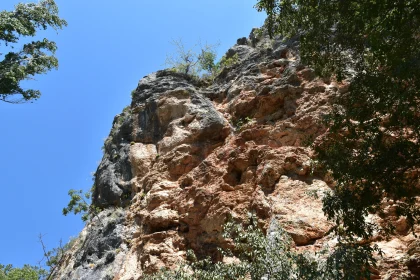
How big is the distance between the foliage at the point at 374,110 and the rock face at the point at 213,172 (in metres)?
1.37

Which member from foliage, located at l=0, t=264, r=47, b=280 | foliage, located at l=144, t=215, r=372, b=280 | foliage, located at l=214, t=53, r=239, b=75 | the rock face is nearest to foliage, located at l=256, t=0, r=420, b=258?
foliage, located at l=144, t=215, r=372, b=280

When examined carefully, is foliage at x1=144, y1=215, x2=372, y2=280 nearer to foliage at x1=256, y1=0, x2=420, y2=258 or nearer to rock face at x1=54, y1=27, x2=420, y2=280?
foliage at x1=256, y1=0, x2=420, y2=258

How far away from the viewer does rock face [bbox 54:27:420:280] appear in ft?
40.6

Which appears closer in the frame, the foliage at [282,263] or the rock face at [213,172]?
the foliage at [282,263]

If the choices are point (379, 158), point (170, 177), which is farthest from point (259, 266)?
point (170, 177)

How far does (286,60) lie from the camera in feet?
57.8

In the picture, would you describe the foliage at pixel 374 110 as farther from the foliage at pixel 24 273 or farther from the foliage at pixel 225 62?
the foliage at pixel 24 273

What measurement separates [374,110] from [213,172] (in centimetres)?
710

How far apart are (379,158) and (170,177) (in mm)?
9582

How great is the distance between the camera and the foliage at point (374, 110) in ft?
26.7

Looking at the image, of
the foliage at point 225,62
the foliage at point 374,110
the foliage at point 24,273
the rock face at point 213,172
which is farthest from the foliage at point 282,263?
the foliage at point 24,273

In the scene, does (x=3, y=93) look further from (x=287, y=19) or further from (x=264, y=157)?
(x=287, y=19)

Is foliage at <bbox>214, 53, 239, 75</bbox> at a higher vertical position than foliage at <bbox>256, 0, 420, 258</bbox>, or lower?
higher

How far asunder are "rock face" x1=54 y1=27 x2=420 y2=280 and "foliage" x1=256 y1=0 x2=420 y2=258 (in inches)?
53.8
